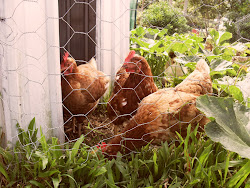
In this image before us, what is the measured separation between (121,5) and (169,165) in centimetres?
124

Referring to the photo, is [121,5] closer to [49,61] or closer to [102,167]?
[49,61]

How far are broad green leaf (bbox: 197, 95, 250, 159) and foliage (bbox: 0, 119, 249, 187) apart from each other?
9 centimetres

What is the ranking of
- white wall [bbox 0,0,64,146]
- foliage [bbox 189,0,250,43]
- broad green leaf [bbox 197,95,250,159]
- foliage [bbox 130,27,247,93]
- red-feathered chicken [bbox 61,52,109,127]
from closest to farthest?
broad green leaf [bbox 197,95,250,159] → white wall [bbox 0,0,64,146] → foliage [bbox 189,0,250,43] → red-feathered chicken [bbox 61,52,109,127] → foliage [bbox 130,27,247,93]

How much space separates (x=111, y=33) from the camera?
200 centimetres

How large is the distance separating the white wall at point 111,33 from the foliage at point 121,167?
0.85 meters

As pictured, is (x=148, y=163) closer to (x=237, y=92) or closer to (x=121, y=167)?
(x=121, y=167)

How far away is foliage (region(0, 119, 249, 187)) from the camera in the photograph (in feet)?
3.62

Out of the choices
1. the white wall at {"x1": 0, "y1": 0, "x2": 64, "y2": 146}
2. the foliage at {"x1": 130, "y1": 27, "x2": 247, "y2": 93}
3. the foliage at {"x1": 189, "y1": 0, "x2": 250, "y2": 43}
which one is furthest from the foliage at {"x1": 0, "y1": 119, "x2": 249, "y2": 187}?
the foliage at {"x1": 189, "y1": 0, "x2": 250, "y2": 43}

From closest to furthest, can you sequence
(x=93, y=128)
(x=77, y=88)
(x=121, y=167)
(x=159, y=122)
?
(x=121, y=167)
(x=159, y=122)
(x=77, y=88)
(x=93, y=128)

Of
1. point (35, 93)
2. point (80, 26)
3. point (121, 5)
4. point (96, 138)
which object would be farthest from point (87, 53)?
point (35, 93)

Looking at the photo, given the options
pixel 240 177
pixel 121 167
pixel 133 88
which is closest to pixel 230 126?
pixel 240 177

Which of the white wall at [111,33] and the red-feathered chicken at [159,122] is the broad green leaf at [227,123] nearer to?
the red-feathered chicken at [159,122]

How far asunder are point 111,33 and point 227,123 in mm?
1188

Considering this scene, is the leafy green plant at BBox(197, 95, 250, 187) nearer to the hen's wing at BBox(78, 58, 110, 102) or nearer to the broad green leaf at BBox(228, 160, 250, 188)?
the broad green leaf at BBox(228, 160, 250, 188)
